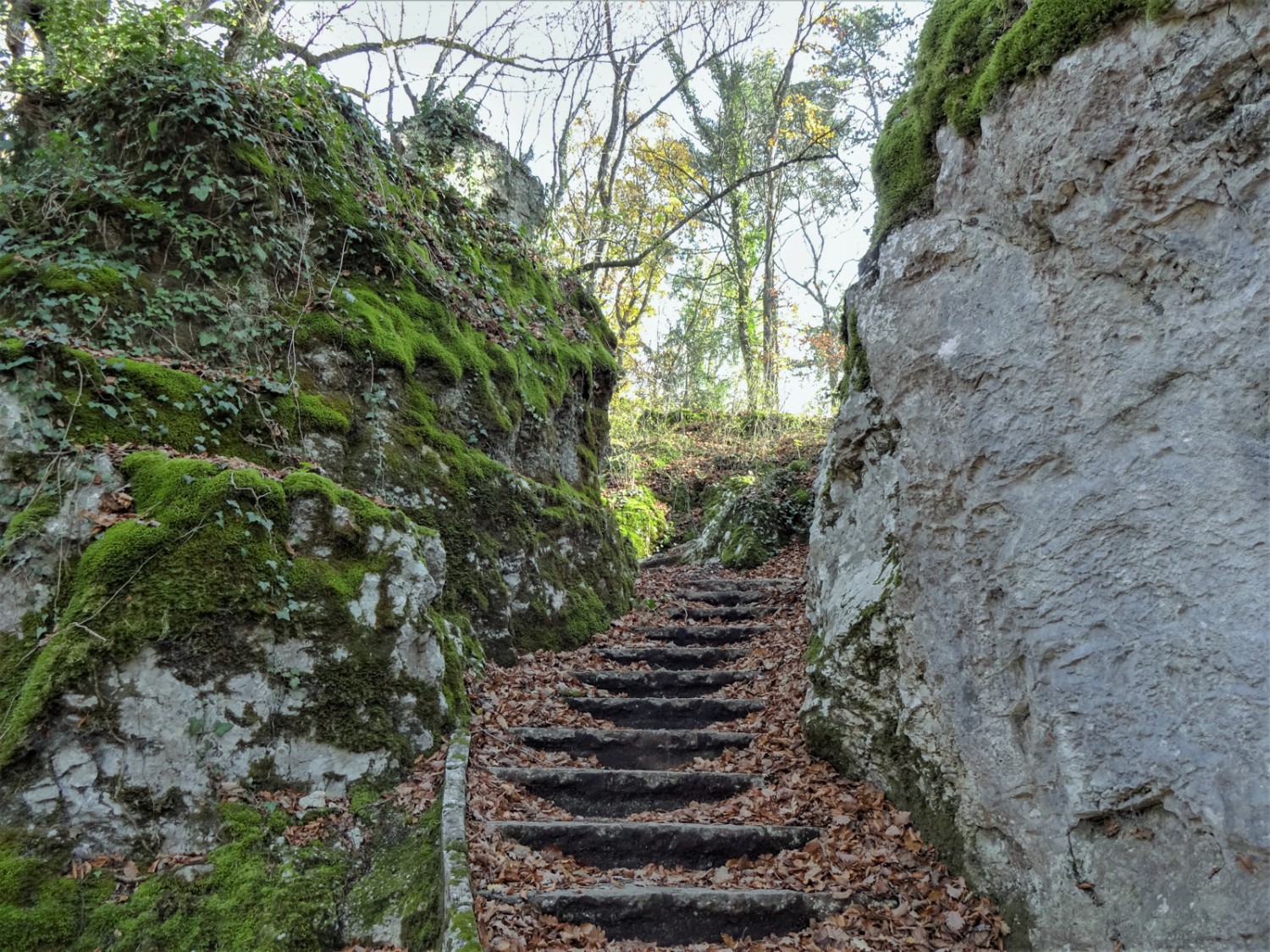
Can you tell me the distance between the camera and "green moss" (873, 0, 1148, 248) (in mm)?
4055

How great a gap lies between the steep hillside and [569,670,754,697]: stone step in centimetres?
97

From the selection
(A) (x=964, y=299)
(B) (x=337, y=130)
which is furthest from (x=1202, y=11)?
(B) (x=337, y=130)

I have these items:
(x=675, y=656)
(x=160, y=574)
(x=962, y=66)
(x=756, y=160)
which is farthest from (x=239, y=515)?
(x=756, y=160)

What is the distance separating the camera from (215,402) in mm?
5859

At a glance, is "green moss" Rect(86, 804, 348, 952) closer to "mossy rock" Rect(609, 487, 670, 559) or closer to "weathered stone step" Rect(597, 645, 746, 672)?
"weathered stone step" Rect(597, 645, 746, 672)

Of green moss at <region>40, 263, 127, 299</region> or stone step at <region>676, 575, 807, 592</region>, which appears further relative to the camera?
stone step at <region>676, 575, 807, 592</region>

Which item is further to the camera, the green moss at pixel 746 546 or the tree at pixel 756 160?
the tree at pixel 756 160

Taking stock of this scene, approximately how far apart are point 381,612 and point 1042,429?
4.49 m

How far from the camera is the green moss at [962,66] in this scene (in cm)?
405

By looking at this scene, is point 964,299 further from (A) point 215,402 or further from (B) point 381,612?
(A) point 215,402

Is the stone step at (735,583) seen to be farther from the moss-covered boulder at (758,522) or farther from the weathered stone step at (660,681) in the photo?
the weathered stone step at (660,681)

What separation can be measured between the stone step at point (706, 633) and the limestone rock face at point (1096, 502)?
10.6 ft

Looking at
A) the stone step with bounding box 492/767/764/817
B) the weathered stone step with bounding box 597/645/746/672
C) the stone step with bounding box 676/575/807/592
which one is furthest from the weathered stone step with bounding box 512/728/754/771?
the stone step with bounding box 676/575/807/592

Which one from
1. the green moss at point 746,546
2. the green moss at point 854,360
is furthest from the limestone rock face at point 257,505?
the green moss at point 854,360
